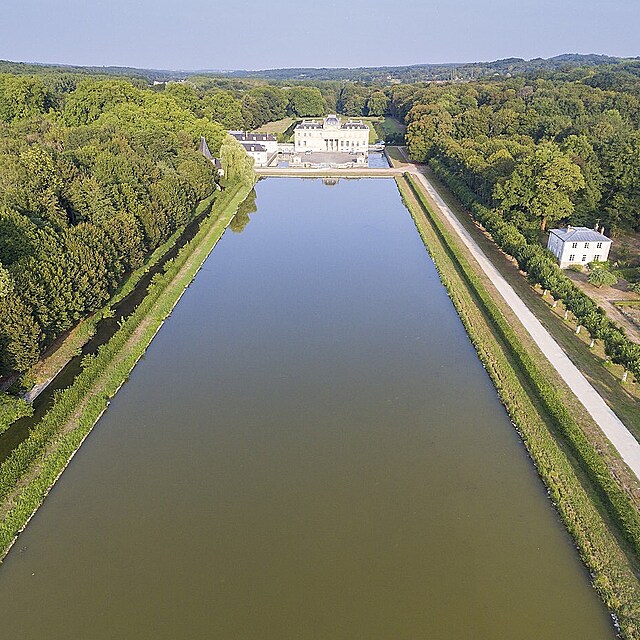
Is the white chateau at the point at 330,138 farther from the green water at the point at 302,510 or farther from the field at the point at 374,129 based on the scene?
the green water at the point at 302,510

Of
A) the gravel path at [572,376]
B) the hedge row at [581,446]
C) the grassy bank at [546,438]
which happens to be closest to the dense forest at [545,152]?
the gravel path at [572,376]

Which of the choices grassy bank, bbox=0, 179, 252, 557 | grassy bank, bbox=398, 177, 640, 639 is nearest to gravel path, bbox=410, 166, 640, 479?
grassy bank, bbox=398, 177, 640, 639

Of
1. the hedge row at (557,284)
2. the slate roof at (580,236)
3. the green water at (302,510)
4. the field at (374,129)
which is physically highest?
the field at (374,129)

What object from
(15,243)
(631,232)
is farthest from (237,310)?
(631,232)

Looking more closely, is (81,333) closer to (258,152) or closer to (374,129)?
(258,152)

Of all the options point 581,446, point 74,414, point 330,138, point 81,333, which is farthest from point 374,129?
point 581,446

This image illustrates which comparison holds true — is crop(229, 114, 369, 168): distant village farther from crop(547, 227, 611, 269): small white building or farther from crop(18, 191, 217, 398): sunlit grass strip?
crop(547, 227, 611, 269): small white building
